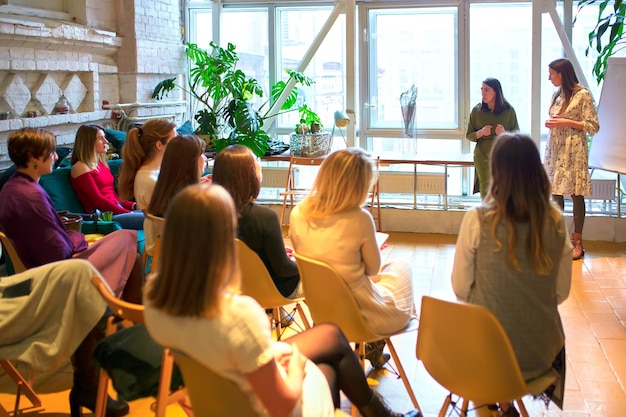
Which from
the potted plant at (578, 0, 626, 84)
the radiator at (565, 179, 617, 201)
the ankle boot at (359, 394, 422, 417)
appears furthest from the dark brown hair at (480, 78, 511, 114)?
the ankle boot at (359, 394, 422, 417)

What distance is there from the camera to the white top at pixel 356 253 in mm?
3066

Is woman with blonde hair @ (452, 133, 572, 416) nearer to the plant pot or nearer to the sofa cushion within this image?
the sofa cushion

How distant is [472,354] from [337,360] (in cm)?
50

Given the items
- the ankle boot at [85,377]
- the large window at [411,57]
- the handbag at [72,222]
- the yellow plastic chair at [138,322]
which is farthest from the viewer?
the large window at [411,57]

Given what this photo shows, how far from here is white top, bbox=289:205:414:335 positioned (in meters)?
3.07

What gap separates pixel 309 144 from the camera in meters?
7.10

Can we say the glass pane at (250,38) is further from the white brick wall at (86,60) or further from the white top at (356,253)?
the white top at (356,253)

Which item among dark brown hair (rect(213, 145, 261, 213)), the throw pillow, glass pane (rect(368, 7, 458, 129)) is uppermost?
glass pane (rect(368, 7, 458, 129))

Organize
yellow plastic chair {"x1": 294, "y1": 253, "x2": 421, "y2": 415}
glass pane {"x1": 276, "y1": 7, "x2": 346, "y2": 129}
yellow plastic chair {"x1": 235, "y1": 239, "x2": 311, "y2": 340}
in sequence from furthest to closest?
glass pane {"x1": 276, "y1": 7, "x2": 346, "y2": 129}
yellow plastic chair {"x1": 235, "y1": 239, "x2": 311, "y2": 340}
yellow plastic chair {"x1": 294, "y1": 253, "x2": 421, "y2": 415}

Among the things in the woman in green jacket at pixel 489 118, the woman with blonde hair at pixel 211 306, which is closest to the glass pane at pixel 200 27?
the woman in green jacket at pixel 489 118

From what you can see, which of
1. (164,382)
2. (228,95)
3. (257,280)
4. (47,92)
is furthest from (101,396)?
(228,95)

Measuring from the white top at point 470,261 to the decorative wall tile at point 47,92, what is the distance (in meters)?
4.41

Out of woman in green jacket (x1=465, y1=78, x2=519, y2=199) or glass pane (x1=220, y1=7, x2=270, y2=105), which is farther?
glass pane (x1=220, y1=7, x2=270, y2=105)

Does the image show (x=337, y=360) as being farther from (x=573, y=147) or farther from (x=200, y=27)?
(x=200, y=27)
